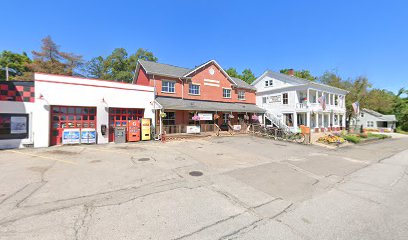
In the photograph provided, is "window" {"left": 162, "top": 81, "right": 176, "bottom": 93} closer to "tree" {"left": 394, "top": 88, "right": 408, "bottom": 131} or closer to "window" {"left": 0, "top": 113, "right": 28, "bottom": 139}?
"window" {"left": 0, "top": 113, "right": 28, "bottom": 139}

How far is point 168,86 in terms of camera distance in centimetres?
1925

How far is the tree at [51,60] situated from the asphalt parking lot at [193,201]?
30794 mm

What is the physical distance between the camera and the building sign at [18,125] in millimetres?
10688

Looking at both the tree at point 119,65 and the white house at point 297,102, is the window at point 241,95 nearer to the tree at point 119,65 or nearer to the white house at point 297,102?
the white house at point 297,102

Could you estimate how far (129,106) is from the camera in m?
14.5

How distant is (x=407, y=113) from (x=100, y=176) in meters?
57.7

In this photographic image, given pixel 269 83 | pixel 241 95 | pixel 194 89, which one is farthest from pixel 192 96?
pixel 269 83

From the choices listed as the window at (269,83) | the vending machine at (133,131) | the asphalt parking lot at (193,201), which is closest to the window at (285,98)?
the window at (269,83)

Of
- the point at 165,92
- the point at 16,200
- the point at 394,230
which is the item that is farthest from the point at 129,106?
the point at 394,230

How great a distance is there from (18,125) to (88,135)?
384 centimetres

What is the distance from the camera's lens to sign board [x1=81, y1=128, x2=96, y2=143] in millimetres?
12516

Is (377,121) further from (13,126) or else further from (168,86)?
(13,126)

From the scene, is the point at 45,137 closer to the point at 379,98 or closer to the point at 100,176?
the point at 100,176

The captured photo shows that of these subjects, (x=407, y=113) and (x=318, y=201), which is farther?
(x=407, y=113)
